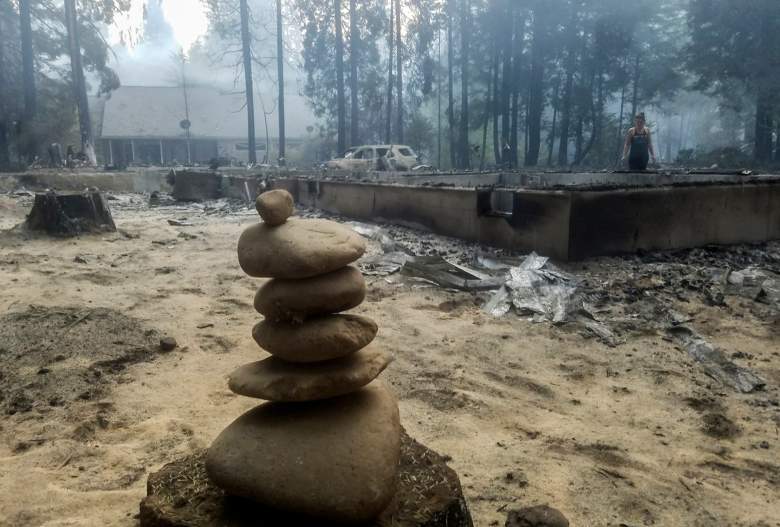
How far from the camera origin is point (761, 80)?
936 inches

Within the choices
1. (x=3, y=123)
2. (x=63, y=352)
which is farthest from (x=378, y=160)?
(x=63, y=352)

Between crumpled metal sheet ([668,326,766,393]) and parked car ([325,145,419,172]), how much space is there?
2106cm

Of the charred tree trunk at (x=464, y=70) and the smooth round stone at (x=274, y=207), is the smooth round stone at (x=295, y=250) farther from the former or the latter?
the charred tree trunk at (x=464, y=70)

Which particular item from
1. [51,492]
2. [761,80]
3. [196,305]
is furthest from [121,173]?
[761,80]

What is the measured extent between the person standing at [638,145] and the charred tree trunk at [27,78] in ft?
82.7

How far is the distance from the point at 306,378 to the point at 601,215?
19.0 ft

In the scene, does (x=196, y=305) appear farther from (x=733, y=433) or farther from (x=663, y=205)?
(x=663, y=205)

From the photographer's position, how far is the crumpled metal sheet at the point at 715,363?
3984 mm

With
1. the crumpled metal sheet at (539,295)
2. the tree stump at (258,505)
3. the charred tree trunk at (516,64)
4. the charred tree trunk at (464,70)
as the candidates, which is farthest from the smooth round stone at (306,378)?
the charred tree trunk at (464,70)

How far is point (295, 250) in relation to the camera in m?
2.28

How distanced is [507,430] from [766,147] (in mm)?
27649

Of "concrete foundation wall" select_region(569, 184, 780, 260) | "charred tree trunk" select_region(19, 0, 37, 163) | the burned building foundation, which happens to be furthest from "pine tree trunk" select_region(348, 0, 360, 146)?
Answer: "concrete foundation wall" select_region(569, 184, 780, 260)

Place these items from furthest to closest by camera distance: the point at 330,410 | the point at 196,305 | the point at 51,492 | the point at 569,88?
A: the point at 569,88 → the point at 196,305 → the point at 51,492 → the point at 330,410

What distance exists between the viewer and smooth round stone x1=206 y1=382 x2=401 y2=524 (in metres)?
2.10
